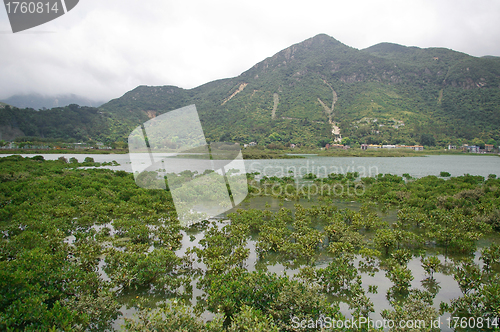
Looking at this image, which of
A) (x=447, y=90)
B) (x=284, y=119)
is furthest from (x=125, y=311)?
(x=447, y=90)

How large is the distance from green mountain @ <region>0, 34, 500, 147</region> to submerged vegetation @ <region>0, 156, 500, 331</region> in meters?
68.4

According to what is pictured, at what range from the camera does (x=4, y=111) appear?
7550 centimetres

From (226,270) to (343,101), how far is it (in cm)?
14674

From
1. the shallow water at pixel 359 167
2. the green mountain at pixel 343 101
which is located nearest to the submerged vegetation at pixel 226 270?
the shallow water at pixel 359 167

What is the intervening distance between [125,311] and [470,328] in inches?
299

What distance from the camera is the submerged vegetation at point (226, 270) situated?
4.89 meters

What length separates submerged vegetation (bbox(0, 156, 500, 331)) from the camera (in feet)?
16.0

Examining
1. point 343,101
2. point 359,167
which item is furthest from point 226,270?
point 343,101

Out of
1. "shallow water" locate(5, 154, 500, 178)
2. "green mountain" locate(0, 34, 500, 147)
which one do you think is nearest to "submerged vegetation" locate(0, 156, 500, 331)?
"shallow water" locate(5, 154, 500, 178)

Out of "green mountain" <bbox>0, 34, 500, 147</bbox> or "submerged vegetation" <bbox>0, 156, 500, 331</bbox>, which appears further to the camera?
"green mountain" <bbox>0, 34, 500, 147</bbox>

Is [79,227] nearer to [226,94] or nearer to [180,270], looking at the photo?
[180,270]

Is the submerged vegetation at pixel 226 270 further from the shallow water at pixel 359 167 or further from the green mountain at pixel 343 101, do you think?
the green mountain at pixel 343 101

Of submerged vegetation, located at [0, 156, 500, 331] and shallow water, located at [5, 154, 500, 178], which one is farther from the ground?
submerged vegetation, located at [0, 156, 500, 331]

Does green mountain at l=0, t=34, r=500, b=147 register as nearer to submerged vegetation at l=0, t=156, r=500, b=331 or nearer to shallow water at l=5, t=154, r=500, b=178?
shallow water at l=5, t=154, r=500, b=178
